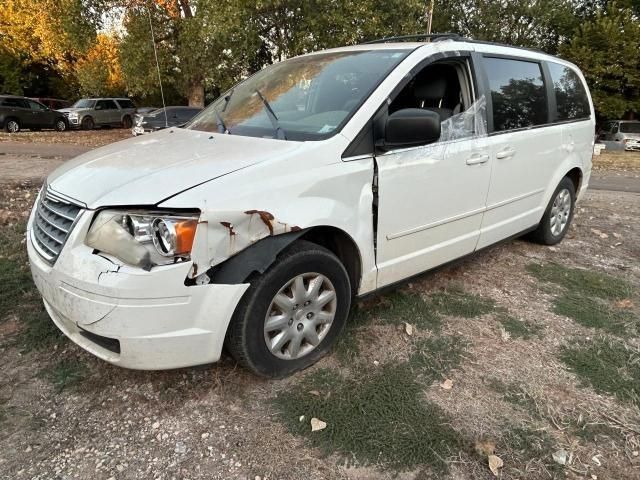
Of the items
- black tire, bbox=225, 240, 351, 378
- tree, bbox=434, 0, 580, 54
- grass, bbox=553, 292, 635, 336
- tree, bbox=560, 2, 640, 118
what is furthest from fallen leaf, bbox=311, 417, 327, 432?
tree, bbox=560, 2, 640, 118

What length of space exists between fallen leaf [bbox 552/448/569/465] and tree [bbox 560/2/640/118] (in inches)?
1088

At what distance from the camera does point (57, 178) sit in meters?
2.63

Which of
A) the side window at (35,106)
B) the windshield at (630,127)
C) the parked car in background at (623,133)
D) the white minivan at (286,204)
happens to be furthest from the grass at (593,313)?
the windshield at (630,127)

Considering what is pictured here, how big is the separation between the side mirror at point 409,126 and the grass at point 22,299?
7.71ft

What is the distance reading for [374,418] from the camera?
233 centimetres

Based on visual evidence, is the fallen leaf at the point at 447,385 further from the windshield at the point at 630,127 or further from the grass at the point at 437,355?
the windshield at the point at 630,127

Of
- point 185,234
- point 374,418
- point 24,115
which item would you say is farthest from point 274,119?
point 24,115

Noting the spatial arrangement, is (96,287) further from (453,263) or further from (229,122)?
(453,263)

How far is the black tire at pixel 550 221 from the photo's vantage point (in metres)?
4.53

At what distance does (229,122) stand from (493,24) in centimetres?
2631

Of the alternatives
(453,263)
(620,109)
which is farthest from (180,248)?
(620,109)

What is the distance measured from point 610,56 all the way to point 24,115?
91.5 feet

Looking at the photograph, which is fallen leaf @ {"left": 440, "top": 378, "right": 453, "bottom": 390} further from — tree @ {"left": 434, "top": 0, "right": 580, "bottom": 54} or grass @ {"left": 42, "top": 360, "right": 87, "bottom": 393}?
tree @ {"left": 434, "top": 0, "right": 580, "bottom": 54}

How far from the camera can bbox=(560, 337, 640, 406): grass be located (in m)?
2.57
